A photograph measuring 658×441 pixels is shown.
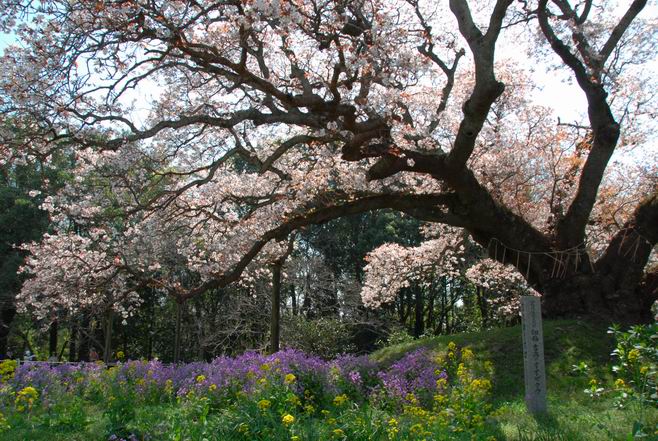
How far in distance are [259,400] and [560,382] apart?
487 cm

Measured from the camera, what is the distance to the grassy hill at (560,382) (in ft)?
16.0

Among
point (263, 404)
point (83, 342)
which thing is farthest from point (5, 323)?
point (263, 404)

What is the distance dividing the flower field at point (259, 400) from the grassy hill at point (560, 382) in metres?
0.40

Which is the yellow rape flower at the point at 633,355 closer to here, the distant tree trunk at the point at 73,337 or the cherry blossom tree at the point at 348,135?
the cherry blossom tree at the point at 348,135

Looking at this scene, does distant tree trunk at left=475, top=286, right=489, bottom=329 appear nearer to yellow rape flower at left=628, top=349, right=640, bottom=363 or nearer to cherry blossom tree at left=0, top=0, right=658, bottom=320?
cherry blossom tree at left=0, top=0, right=658, bottom=320

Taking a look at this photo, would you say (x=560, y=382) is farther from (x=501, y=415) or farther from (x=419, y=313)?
(x=419, y=313)

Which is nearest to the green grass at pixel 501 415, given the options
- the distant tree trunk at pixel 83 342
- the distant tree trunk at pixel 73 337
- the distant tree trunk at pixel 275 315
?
the distant tree trunk at pixel 275 315

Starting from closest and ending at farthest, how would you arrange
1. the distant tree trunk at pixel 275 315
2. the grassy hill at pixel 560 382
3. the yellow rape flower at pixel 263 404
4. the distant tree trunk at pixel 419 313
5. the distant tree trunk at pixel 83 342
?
the yellow rape flower at pixel 263 404 < the grassy hill at pixel 560 382 < the distant tree trunk at pixel 275 315 < the distant tree trunk at pixel 83 342 < the distant tree trunk at pixel 419 313

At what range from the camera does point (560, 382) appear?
7891 mm

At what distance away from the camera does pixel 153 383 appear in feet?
26.2

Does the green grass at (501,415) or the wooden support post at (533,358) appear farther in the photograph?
Answer: the wooden support post at (533,358)

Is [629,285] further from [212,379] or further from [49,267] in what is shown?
[49,267]

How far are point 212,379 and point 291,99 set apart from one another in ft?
11.7

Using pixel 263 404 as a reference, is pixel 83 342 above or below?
above
